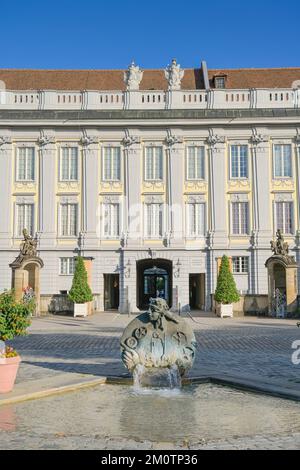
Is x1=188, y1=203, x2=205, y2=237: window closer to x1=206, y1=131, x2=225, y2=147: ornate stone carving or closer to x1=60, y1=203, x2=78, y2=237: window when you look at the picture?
x1=206, y1=131, x2=225, y2=147: ornate stone carving

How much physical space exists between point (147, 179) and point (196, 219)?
13.7 ft

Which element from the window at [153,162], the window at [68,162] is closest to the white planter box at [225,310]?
the window at [153,162]

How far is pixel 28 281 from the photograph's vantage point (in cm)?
3150

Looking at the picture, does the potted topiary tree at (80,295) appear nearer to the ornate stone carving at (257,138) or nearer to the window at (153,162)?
the window at (153,162)

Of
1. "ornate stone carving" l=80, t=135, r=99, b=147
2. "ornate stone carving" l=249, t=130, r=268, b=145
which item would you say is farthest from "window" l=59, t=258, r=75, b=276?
"ornate stone carving" l=249, t=130, r=268, b=145

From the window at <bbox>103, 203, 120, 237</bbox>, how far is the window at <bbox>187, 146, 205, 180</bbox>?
533 cm

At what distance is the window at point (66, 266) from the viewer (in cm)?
3591

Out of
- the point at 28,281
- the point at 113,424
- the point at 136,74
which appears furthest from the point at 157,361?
the point at 136,74

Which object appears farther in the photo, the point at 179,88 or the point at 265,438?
the point at 179,88

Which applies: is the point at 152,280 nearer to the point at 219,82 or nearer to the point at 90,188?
the point at 90,188

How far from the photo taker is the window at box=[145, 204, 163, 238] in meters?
35.9

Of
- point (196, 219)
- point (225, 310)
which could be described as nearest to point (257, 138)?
point (196, 219)
